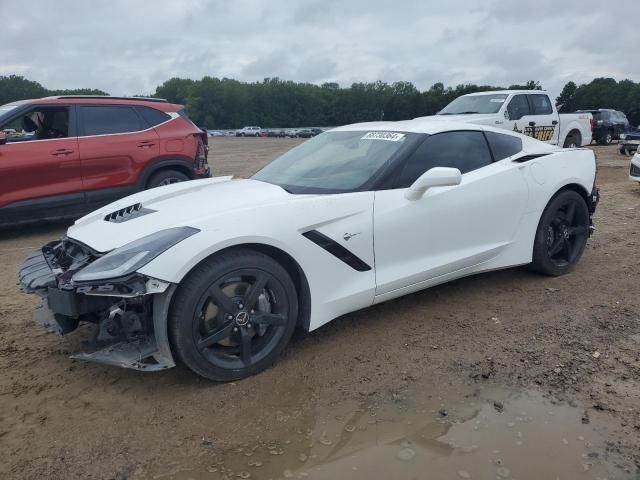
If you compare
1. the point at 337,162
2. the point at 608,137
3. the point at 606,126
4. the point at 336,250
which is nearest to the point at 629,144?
the point at 606,126

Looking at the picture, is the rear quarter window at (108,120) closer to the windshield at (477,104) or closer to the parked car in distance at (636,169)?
the windshield at (477,104)

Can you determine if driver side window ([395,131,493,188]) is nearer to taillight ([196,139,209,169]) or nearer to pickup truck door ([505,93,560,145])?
taillight ([196,139,209,169])

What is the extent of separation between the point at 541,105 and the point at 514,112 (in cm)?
124

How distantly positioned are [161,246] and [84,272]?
1.40 ft

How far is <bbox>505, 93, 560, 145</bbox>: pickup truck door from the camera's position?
11633 mm

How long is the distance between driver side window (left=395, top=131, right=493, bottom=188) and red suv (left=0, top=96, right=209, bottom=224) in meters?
4.85

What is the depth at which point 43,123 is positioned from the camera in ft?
23.5

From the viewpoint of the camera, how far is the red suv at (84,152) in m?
6.76

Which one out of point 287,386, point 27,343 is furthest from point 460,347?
point 27,343

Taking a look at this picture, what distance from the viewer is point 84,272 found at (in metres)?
2.88

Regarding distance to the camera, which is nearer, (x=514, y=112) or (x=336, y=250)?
(x=336, y=250)

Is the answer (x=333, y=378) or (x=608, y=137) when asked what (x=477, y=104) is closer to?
(x=333, y=378)

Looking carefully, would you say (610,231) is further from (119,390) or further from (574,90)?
(574,90)

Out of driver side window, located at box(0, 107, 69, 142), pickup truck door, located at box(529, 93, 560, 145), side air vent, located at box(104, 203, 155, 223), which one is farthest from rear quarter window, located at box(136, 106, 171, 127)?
pickup truck door, located at box(529, 93, 560, 145)
